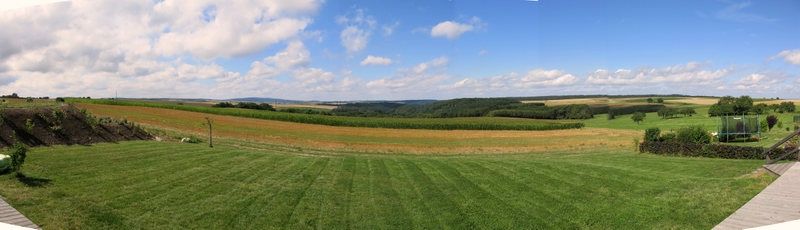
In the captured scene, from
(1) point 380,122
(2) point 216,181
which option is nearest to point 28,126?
(2) point 216,181

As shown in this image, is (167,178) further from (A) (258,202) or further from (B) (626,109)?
(B) (626,109)

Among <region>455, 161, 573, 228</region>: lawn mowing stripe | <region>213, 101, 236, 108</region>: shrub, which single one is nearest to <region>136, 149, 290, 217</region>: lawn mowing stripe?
<region>455, 161, 573, 228</region>: lawn mowing stripe

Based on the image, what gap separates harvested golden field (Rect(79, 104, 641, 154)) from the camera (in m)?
30.5

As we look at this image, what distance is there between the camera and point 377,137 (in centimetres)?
3559

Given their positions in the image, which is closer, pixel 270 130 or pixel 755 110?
pixel 270 130

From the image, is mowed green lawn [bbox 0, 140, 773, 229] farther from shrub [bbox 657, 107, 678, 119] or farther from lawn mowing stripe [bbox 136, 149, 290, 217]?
shrub [bbox 657, 107, 678, 119]

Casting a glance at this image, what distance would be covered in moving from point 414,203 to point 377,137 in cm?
2570

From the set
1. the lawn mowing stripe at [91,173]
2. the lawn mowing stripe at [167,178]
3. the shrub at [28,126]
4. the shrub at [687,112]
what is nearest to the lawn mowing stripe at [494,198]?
the lawn mowing stripe at [167,178]

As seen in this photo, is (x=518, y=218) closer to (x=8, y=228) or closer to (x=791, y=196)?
(x=791, y=196)

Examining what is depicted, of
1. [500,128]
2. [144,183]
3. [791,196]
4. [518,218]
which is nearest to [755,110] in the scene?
[500,128]

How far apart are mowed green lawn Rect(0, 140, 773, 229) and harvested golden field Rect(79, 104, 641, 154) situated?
16322mm

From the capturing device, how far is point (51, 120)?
14.4 metres

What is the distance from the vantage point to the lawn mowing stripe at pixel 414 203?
8.54m

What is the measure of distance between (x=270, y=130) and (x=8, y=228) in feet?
95.4
